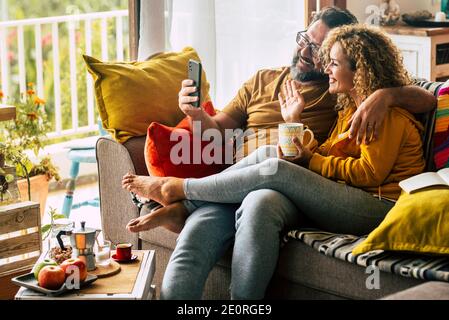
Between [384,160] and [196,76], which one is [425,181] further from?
[196,76]

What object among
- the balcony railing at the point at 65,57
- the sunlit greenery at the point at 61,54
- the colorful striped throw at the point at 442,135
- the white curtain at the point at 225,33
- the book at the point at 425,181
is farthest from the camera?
the sunlit greenery at the point at 61,54

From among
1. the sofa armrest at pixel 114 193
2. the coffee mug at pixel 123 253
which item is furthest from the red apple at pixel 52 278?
the sofa armrest at pixel 114 193

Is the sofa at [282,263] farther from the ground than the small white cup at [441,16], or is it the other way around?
the small white cup at [441,16]

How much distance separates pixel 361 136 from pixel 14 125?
2064mm

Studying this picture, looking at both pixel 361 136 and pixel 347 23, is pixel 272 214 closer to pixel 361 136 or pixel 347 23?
pixel 361 136

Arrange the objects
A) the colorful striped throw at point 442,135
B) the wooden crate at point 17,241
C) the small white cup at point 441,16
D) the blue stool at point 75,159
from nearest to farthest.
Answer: the colorful striped throw at point 442,135
the wooden crate at point 17,241
the blue stool at point 75,159
the small white cup at point 441,16

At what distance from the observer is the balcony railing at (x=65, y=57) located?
202 inches

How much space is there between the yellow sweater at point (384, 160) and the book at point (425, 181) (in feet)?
0.34

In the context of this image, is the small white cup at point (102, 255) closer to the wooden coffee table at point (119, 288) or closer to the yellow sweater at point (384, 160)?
the wooden coffee table at point (119, 288)

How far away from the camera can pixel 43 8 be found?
6.65 meters

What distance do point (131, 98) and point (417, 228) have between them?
1278 millimetres

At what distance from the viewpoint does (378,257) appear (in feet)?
7.23

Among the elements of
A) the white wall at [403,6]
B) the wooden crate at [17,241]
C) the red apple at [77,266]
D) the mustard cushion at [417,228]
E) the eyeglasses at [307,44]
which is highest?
the white wall at [403,6]
